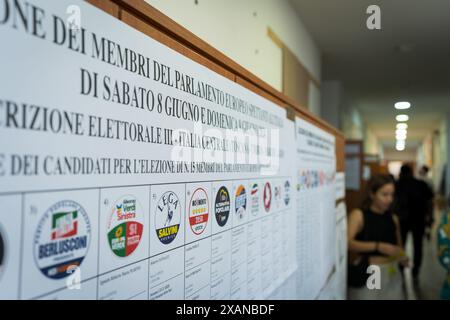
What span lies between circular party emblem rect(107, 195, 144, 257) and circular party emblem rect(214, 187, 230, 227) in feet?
1.10

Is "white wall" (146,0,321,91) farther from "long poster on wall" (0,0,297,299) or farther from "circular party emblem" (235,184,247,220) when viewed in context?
"circular party emblem" (235,184,247,220)

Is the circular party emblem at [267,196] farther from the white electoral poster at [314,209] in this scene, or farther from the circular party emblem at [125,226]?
the circular party emblem at [125,226]

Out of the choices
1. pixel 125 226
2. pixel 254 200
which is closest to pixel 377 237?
pixel 254 200

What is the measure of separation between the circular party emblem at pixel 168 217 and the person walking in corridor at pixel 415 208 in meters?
4.13

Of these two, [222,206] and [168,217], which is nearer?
[168,217]

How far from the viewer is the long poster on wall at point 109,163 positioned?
488 mm

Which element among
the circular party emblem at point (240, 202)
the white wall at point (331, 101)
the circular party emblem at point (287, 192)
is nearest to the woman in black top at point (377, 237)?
the circular party emblem at point (287, 192)

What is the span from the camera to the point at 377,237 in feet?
8.74

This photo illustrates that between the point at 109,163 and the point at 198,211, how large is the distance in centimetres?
35

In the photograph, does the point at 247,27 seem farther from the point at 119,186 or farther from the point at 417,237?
the point at 417,237

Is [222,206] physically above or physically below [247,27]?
below

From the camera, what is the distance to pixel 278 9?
2.71 metres

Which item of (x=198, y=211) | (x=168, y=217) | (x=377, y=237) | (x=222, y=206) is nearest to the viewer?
(x=168, y=217)

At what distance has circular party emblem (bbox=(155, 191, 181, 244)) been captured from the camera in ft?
2.56
